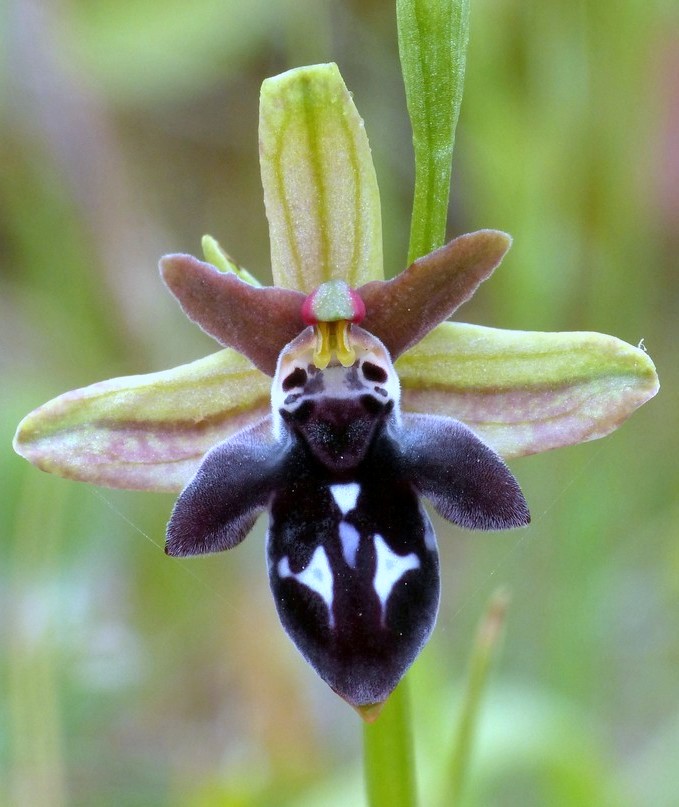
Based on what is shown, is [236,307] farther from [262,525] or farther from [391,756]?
[262,525]

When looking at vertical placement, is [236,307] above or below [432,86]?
below

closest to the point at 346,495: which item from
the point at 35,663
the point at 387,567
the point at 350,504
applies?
the point at 350,504

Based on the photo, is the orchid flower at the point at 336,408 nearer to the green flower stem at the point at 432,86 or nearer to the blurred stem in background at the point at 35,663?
the green flower stem at the point at 432,86

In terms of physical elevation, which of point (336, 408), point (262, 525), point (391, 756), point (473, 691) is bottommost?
point (391, 756)

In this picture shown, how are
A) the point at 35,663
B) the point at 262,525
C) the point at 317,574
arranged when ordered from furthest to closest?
the point at 262,525, the point at 35,663, the point at 317,574

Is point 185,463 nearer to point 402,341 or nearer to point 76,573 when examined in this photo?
point 402,341

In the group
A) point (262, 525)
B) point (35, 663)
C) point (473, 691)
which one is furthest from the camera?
point (262, 525)

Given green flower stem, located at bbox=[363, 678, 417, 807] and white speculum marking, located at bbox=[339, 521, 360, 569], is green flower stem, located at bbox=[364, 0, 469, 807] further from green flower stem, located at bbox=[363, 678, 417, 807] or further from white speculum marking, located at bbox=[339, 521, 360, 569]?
green flower stem, located at bbox=[363, 678, 417, 807]

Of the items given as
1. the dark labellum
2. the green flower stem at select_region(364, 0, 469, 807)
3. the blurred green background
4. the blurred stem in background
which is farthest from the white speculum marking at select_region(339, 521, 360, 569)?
the blurred stem in background
